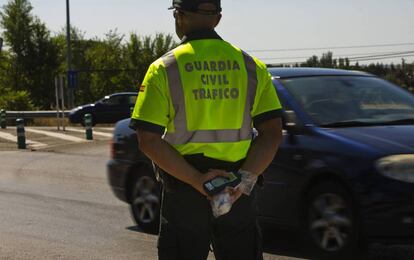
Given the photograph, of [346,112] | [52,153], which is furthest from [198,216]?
[52,153]

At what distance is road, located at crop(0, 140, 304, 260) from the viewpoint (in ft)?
21.3

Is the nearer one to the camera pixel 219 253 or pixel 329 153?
pixel 219 253

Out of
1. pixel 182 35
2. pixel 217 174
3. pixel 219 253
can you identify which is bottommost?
pixel 219 253

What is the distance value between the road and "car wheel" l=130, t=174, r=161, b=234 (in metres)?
0.12

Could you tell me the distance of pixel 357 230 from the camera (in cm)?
545

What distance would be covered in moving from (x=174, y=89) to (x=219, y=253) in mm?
664

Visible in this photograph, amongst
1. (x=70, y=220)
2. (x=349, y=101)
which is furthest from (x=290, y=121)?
(x=70, y=220)

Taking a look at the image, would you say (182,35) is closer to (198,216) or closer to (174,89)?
(174,89)

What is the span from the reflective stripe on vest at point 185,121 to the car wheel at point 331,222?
9.15 ft

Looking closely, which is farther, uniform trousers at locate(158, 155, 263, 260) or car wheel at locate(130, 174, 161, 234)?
car wheel at locate(130, 174, 161, 234)

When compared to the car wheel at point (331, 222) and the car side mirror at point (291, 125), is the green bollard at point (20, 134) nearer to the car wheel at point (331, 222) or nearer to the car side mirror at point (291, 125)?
the car side mirror at point (291, 125)

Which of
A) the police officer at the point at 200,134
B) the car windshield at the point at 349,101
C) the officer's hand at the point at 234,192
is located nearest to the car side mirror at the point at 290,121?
the car windshield at the point at 349,101

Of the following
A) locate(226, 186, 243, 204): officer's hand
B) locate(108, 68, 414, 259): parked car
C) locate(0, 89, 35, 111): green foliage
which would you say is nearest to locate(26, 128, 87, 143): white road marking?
locate(108, 68, 414, 259): parked car

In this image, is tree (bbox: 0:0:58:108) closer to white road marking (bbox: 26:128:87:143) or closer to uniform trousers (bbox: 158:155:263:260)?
white road marking (bbox: 26:128:87:143)
